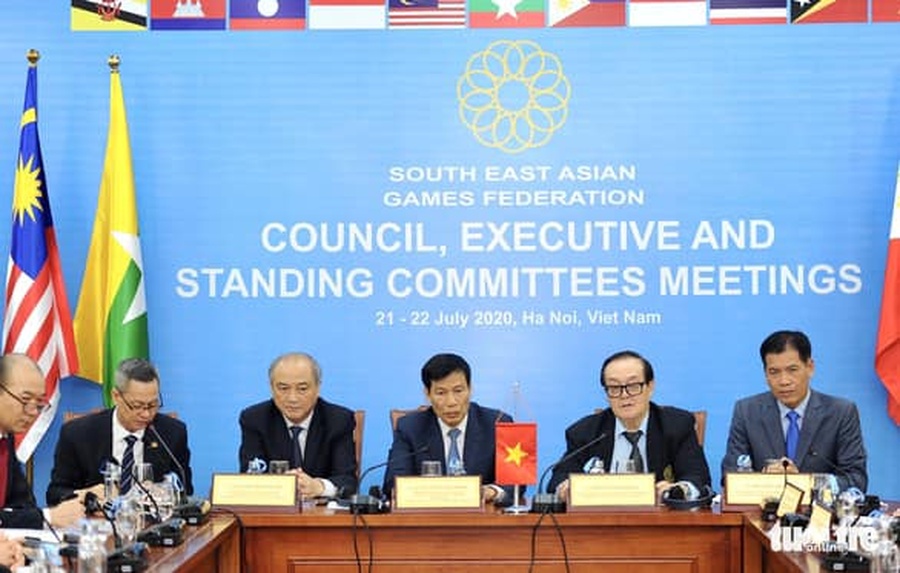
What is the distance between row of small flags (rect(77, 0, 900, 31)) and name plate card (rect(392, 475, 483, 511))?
2.30 metres

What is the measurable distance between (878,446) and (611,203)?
4.80 ft

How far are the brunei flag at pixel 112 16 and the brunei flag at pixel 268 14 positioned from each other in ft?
1.25

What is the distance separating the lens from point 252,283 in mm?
5387

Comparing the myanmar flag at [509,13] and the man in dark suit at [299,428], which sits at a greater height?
the myanmar flag at [509,13]

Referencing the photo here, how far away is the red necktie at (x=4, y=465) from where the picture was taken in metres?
3.76

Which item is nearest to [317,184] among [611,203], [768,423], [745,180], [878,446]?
[611,203]

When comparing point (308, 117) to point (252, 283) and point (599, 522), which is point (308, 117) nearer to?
point (252, 283)

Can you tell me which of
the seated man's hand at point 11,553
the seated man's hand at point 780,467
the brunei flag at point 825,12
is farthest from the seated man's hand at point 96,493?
the brunei flag at point 825,12

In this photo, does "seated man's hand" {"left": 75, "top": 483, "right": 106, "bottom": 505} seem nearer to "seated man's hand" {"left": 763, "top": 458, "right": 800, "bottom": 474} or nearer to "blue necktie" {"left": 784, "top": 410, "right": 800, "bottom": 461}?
"seated man's hand" {"left": 763, "top": 458, "right": 800, "bottom": 474}

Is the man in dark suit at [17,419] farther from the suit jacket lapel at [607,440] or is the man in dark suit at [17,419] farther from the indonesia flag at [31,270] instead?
the suit jacket lapel at [607,440]

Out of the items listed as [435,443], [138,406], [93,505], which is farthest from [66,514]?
[435,443]

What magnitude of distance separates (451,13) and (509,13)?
24 centimetres

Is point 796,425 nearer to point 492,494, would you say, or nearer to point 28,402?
point 492,494

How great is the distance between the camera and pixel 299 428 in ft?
14.9
